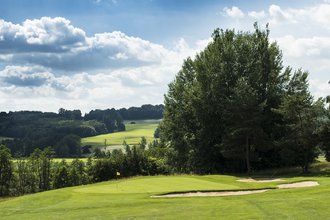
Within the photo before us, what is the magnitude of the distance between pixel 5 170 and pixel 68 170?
59.7ft

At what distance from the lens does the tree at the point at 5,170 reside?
98000 millimetres

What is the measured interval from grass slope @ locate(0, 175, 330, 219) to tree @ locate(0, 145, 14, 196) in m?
75.5

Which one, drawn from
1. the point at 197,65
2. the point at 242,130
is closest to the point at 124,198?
the point at 242,130

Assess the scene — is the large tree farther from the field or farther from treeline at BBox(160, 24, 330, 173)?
the field

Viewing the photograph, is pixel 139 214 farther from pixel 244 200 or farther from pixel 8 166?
pixel 8 166

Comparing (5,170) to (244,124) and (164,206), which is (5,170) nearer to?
(244,124)

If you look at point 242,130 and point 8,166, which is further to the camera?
point 8,166

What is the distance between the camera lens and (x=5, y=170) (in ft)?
327

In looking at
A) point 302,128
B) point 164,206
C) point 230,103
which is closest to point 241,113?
point 230,103

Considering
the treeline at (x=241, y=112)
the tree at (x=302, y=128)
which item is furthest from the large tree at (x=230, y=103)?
the tree at (x=302, y=128)

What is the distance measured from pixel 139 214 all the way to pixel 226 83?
127 feet


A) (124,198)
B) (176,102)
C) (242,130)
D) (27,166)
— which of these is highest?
(176,102)

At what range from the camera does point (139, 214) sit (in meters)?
18.9

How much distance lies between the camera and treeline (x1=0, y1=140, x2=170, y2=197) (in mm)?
90250
